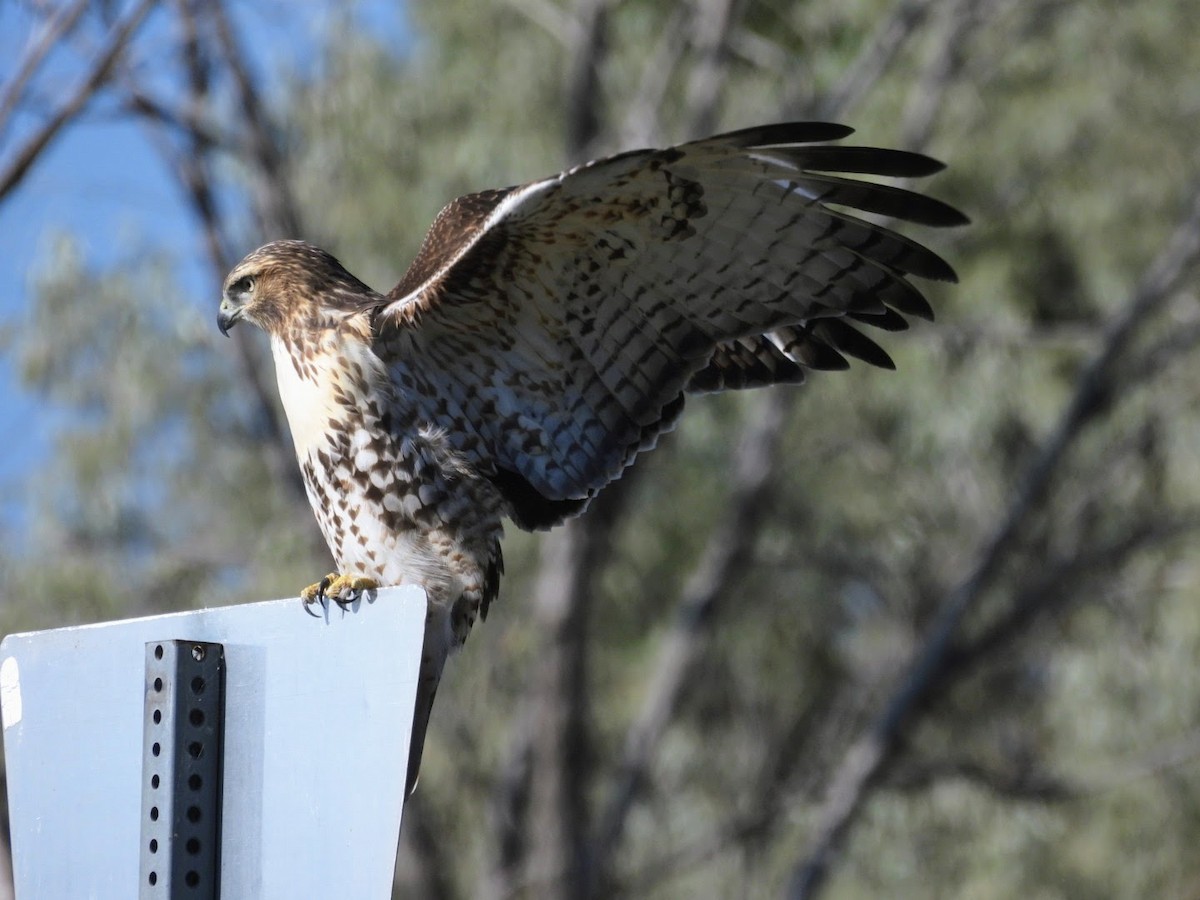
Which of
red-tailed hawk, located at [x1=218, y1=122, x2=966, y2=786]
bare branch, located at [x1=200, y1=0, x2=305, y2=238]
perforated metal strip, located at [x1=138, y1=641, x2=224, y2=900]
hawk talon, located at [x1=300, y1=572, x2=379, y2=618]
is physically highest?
bare branch, located at [x1=200, y1=0, x2=305, y2=238]

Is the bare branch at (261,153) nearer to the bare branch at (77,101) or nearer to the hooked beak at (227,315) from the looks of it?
the bare branch at (77,101)

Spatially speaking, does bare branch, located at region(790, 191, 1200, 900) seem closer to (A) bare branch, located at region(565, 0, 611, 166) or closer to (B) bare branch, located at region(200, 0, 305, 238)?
(A) bare branch, located at region(565, 0, 611, 166)

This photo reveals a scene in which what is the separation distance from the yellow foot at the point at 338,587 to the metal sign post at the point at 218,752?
0.21 metres

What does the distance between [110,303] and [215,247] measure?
2.10 meters

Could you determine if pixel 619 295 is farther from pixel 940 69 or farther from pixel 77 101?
pixel 940 69

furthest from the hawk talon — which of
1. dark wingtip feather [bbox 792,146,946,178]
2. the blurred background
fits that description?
the blurred background

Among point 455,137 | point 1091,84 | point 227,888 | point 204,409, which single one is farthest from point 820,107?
point 227,888

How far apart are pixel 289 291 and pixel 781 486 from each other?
25.0ft

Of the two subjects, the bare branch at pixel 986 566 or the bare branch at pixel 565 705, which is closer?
the bare branch at pixel 986 566

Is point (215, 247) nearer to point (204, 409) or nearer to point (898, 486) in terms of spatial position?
point (204, 409)

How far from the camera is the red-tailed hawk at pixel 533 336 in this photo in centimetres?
330

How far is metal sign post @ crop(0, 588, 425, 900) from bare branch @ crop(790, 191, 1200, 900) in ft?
22.5

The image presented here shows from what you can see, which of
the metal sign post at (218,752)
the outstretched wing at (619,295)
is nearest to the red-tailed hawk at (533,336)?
the outstretched wing at (619,295)

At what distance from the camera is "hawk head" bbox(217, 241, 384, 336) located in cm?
361
